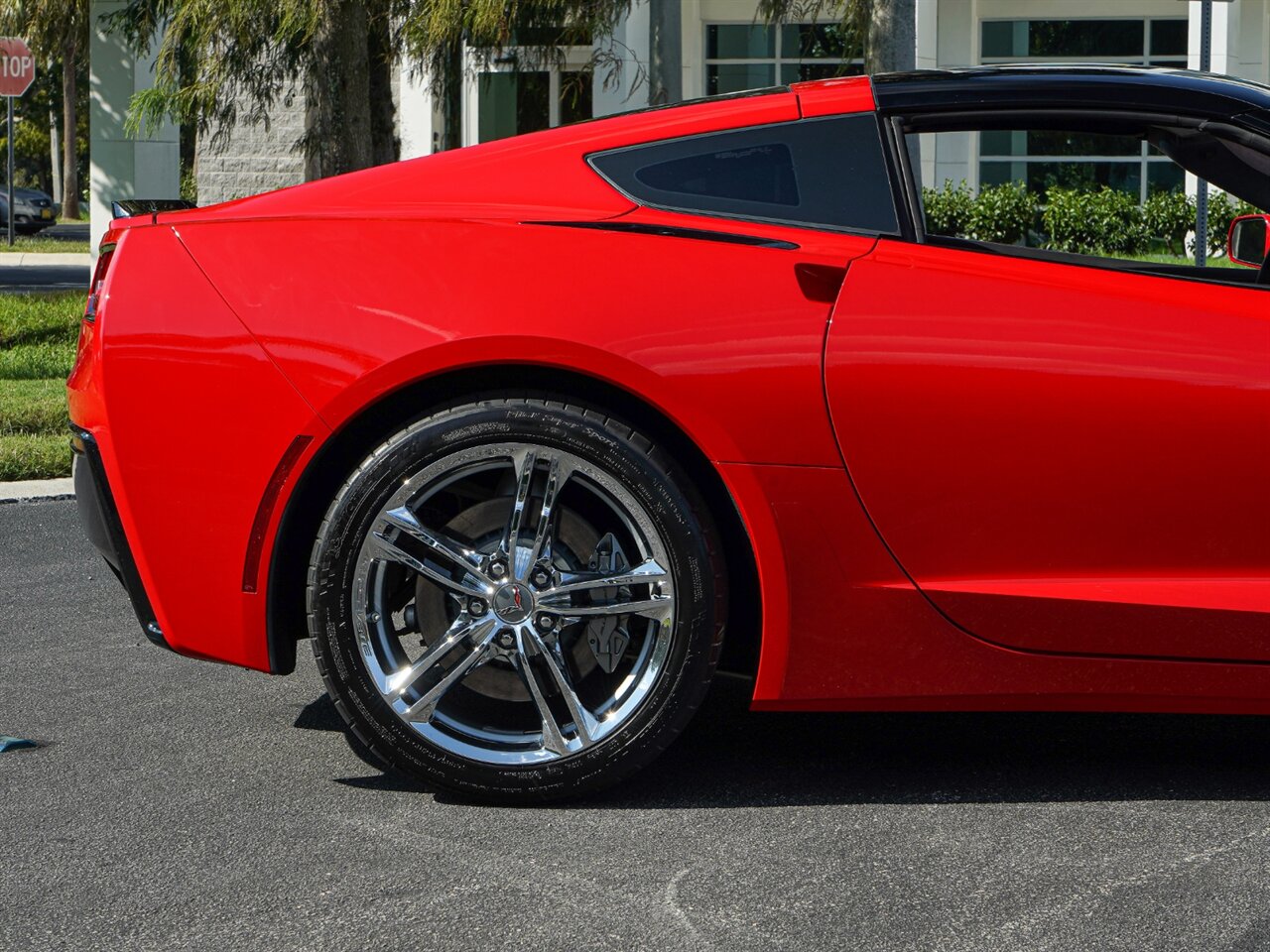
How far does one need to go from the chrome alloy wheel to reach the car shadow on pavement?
0.22 metres

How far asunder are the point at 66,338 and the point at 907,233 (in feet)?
34.6

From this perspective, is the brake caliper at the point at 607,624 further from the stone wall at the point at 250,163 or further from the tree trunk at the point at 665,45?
the stone wall at the point at 250,163

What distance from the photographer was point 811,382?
327 cm

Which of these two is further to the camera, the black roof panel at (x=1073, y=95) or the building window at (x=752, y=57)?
the building window at (x=752, y=57)

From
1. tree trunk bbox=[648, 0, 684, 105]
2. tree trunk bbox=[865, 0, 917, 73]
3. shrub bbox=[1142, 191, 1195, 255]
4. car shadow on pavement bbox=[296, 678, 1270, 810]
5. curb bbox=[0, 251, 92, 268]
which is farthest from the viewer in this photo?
curb bbox=[0, 251, 92, 268]

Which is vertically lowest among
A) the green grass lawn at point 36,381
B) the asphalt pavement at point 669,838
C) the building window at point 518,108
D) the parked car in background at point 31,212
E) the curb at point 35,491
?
the curb at point 35,491

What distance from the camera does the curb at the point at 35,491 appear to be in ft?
23.6

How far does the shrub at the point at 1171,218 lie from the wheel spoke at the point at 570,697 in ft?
47.5

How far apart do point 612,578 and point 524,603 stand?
186 millimetres

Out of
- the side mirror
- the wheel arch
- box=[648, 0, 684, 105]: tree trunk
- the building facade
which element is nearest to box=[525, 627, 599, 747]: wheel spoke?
the wheel arch

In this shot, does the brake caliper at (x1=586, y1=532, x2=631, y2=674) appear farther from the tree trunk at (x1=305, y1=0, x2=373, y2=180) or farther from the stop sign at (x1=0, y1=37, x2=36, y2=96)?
the stop sign at (x1=0, y1=37, x2=36, y2=96)

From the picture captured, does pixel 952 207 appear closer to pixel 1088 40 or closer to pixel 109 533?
pixel 1088 40

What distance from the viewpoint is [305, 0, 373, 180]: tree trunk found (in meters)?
11.6

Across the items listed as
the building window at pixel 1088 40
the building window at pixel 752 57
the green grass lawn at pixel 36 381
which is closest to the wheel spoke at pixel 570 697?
the green grass lawn at pixel 36 381
